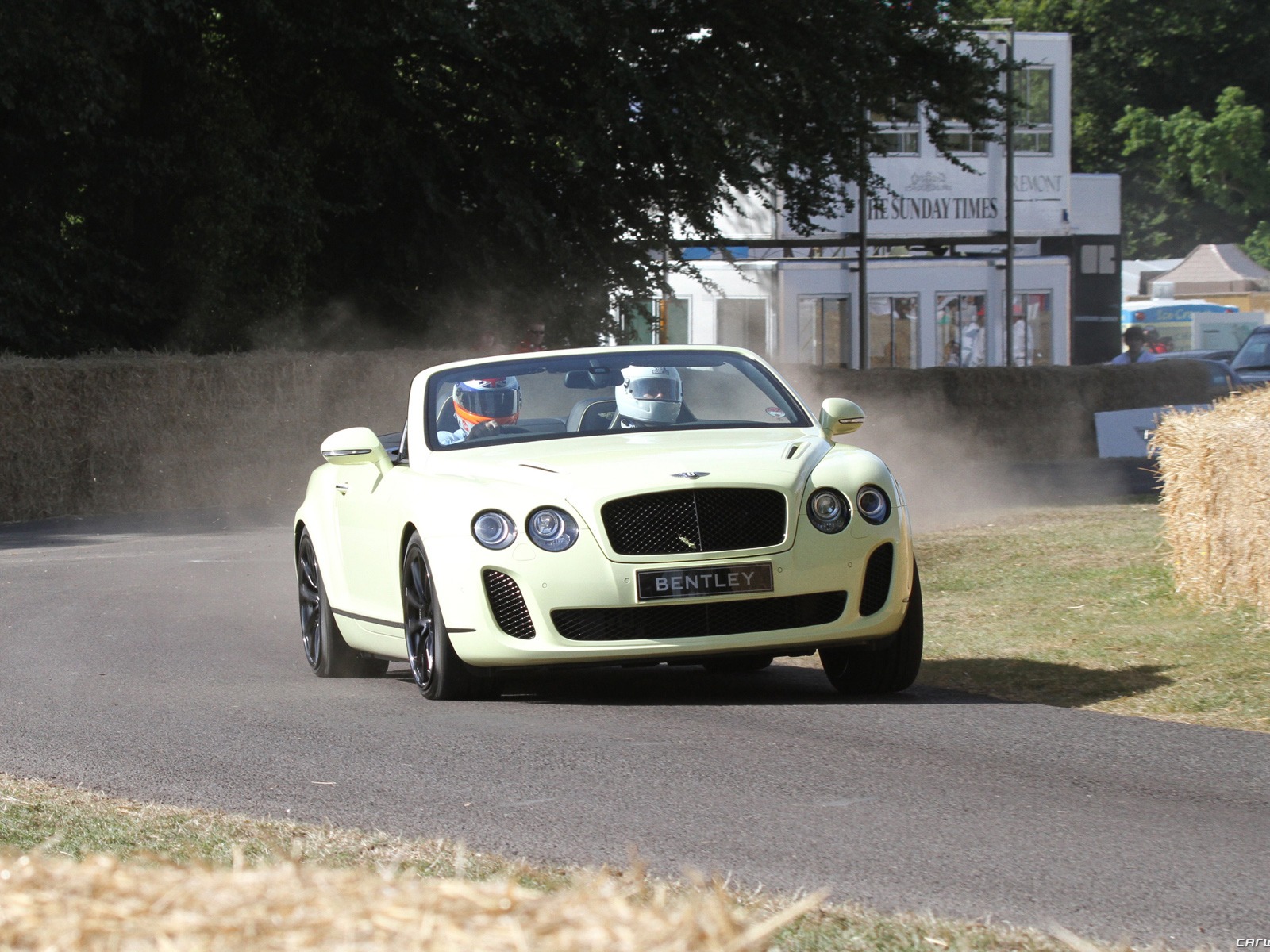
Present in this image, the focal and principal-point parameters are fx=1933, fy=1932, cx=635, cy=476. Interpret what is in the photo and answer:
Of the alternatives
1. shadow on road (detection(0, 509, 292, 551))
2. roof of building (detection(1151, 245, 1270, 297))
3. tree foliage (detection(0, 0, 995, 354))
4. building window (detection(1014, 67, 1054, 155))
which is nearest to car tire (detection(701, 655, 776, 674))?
shadow on road (detection(0, 509, 292, 551))

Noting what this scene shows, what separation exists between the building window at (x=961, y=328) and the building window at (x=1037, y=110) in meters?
3.81

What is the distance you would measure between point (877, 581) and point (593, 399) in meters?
1.75

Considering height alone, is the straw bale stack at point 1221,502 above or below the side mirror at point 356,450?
below

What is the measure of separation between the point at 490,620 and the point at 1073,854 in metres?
3.08

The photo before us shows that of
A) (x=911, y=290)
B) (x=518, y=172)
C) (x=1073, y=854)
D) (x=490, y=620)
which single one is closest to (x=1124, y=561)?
(x=490, y=620)

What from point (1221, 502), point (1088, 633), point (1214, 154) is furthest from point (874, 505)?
point (1214, 154)

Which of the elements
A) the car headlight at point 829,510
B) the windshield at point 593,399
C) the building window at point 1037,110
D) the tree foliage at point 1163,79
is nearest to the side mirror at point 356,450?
the windshield at point 593,399

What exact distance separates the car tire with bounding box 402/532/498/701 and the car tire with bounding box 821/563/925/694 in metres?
1.46

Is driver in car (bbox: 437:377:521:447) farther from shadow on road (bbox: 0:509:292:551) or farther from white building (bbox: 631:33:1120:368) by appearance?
white building (bbox: 631:33:1120:368)

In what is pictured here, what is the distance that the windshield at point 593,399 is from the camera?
342 inches

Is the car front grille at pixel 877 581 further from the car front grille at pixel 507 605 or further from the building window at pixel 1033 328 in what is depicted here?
the building window at pixel 1033 328

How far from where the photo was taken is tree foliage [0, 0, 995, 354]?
2211 centimetres

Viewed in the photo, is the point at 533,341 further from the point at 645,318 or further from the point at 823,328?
the point at 823,328

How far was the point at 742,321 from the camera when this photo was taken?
1686 inches
